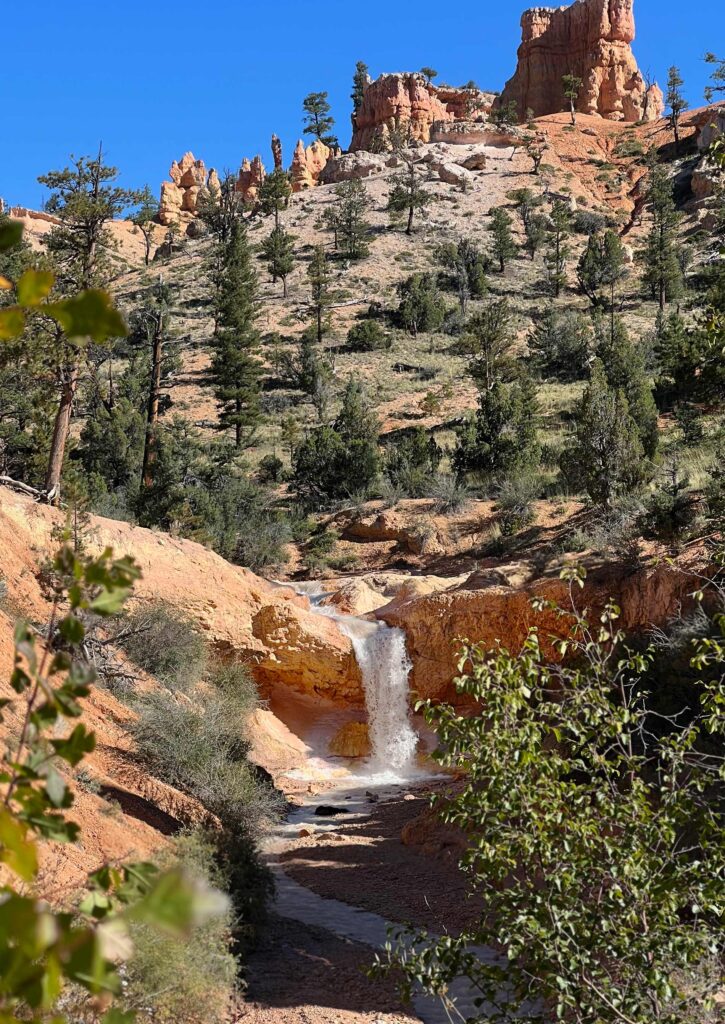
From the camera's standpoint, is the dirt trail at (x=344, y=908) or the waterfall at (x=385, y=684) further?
the waterfall at (x=385, y=684)

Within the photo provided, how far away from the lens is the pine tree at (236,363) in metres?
38.4

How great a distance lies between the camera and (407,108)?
8581 centimetres

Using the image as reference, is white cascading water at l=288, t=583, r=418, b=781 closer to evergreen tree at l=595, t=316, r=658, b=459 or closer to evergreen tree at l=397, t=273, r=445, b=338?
evergreen tree at l=595, t=316, r=658, b=459

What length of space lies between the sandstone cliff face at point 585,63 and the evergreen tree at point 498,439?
2446 inches

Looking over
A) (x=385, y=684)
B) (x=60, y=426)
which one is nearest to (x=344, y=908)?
(x=385, y=684)

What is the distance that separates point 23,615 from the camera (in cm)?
1386

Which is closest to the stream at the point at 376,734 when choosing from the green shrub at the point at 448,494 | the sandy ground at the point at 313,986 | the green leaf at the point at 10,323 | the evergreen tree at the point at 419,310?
the sandy ground at the point at 313,986

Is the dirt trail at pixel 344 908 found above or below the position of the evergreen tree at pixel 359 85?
below

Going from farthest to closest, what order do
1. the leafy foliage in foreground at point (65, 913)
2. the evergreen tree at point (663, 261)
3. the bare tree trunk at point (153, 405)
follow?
the evergreen tree at point (663, 261), the bare tree trunk at point (153, 405), the leafy foliage in foreground at point (65, 913)

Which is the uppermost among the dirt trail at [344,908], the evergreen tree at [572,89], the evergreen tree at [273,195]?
the evergreen tree at [572,89]

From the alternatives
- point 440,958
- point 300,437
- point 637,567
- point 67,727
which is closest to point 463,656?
point 440,958

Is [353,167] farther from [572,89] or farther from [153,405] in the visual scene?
[153,405]

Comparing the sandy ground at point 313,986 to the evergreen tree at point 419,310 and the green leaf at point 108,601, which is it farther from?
the evergreen tree at point 419,310

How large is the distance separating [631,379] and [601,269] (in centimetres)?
2112
